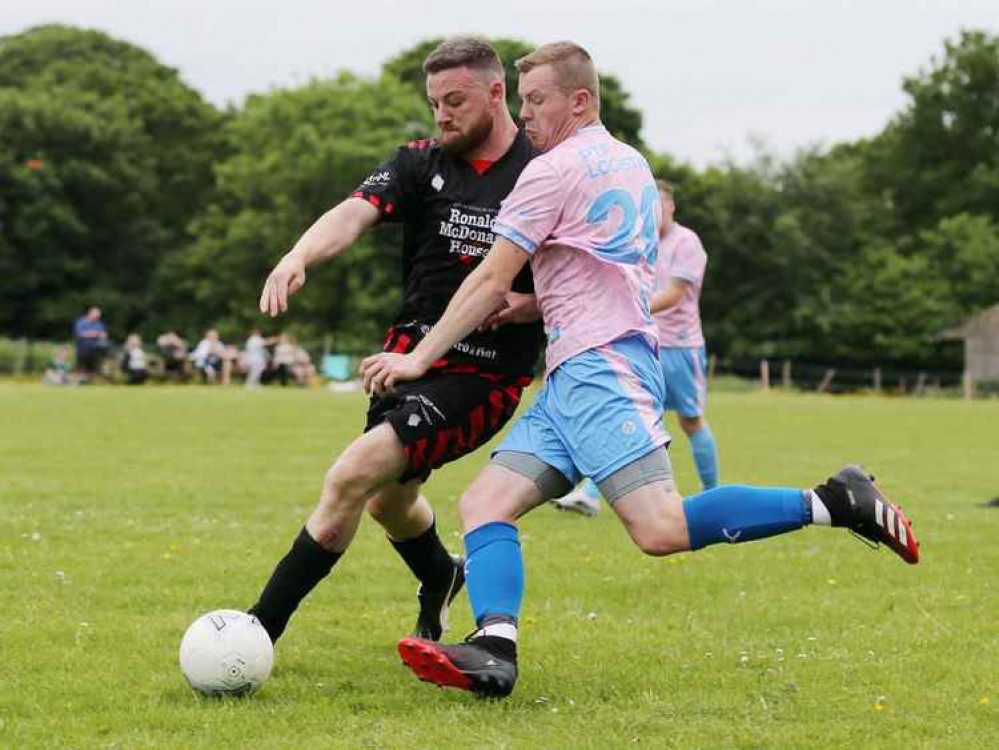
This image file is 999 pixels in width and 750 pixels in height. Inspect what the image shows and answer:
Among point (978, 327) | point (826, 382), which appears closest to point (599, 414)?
point (826, 382)

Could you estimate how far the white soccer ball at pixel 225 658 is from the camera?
16.9ft

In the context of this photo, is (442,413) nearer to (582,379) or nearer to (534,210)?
(582,379)

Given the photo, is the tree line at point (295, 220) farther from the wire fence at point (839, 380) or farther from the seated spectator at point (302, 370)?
the seated spectator at point (302, 370)

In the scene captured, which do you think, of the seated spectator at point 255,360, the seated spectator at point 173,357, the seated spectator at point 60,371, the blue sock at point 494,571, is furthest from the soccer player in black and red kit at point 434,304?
the seated spectator at point 173,357

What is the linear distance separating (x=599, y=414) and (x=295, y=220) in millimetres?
58199

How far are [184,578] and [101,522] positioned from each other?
2.55 meters

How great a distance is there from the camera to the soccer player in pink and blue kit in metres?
5.16

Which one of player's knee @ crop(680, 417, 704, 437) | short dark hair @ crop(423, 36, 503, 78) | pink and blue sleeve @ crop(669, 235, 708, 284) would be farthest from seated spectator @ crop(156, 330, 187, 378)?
short dark hair @ crop(423, 36, 503, 78)

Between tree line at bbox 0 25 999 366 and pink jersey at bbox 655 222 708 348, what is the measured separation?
4819 cm

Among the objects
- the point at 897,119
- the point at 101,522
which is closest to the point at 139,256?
the point at 897,119

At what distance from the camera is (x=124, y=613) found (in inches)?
267

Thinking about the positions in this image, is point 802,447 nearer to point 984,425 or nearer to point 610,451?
point 984,425

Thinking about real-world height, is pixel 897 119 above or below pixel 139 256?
above

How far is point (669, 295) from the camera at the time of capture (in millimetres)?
11008
